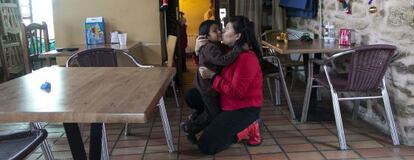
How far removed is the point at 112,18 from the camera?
4.25 m

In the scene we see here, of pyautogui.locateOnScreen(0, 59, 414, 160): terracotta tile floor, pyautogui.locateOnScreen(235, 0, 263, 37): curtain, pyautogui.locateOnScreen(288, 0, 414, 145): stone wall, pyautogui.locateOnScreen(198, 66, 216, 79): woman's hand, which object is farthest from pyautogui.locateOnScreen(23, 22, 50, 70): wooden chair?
pyautogui.locateOnScreen(288, 0, 414, 145): stone wall

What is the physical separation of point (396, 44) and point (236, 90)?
1.18 m

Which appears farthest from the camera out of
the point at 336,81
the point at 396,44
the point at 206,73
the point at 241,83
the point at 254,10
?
the point at 254,10

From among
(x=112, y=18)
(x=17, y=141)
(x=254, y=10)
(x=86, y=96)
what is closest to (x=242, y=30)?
(x=86, y=96)

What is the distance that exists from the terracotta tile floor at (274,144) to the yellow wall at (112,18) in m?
1.12

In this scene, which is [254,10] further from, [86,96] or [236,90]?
[86,96]

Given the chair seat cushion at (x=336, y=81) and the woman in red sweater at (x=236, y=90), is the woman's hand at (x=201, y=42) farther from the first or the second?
the chair seat cushion at (x=336, y=81)

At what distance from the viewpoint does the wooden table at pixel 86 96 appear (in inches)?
52.9

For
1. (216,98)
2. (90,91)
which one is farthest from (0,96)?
(216,98)

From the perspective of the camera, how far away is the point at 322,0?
14.3ft

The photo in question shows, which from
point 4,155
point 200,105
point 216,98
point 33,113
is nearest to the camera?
point 33,113

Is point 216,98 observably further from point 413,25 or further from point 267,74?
point 413,25

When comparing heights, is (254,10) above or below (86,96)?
above

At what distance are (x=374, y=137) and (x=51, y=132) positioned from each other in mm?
2461
